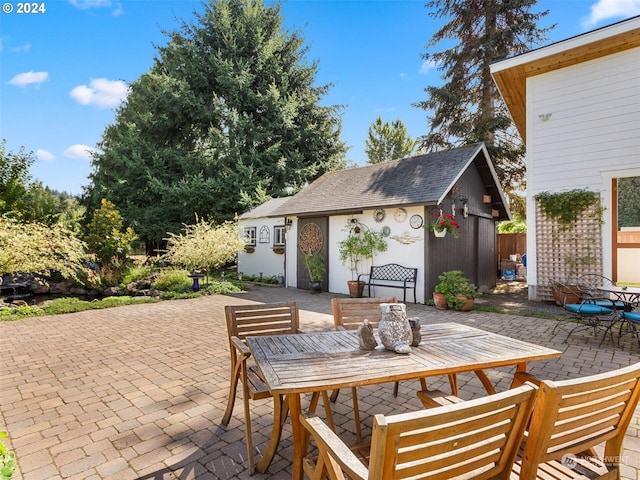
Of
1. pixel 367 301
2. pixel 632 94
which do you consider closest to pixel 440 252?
pixel 632 94

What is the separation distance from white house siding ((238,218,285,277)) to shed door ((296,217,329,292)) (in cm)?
137

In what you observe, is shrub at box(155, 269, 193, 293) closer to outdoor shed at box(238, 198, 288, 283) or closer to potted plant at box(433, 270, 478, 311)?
outdoor shed at box(238, 198, 288, 283)

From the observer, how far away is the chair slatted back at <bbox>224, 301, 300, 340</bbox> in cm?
297

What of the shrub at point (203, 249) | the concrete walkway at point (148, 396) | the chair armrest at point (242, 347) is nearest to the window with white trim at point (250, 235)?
the shrub at point (203, 249)

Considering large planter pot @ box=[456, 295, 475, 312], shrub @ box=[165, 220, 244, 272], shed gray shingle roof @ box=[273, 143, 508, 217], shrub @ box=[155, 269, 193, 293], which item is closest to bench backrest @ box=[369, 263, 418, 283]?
large planter pot @ box=[456, 295, 475, 312]

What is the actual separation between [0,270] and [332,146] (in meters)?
16.9

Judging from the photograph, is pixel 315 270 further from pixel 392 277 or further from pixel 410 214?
pixel 410 214

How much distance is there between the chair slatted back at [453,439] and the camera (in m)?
1.03

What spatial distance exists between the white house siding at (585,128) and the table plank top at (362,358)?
7108 mm

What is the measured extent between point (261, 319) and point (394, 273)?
649 centimetres

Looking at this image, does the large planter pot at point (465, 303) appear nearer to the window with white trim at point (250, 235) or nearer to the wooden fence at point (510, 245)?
the wooden fence at point (510, 245)

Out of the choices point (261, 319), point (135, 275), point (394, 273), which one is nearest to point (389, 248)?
point (394, 273)

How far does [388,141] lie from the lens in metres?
25.9

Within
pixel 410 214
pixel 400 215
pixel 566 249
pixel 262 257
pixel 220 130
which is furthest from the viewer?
pixel 220 130
